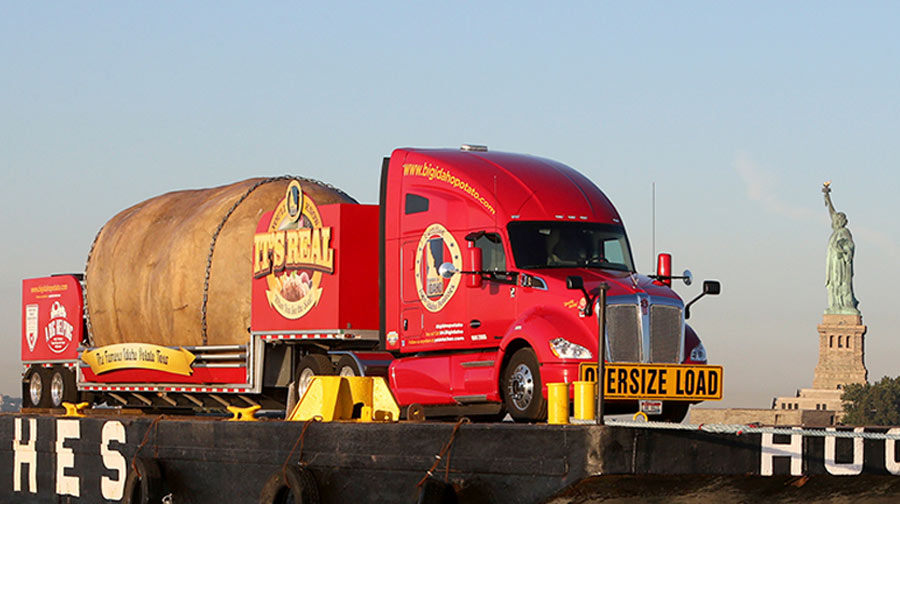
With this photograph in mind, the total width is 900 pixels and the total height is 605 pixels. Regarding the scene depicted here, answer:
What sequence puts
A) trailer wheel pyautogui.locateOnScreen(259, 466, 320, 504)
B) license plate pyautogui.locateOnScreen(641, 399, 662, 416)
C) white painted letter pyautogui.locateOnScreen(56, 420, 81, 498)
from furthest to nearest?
1. white painted letter pyautogui.locateOnScreen(56, 420, 81, 498)
2. license plate pyautogui.locateOnScreen(641, 399, 662, 416)
3. trailer wheel pyautogui.locateOnScreen(259, 466, 320, 504)

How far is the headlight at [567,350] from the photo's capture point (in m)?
15.9

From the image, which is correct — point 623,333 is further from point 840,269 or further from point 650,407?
point 840,269

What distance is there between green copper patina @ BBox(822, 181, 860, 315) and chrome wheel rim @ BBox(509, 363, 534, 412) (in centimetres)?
14977

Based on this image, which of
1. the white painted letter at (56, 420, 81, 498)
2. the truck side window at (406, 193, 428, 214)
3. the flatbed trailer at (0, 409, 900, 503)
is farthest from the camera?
the truck side window at (406, 193, 428, 214)

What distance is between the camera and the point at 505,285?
17.4 m

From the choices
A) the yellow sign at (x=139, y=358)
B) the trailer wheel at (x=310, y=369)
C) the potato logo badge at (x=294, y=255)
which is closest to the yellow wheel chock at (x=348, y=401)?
the trailer wheel at (x=310, y=369)

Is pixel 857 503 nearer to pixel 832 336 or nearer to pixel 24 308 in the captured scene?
pixel 24 308

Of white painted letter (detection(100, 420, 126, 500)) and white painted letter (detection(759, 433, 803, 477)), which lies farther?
white painted letter (detection(100, 420, 126, 500))

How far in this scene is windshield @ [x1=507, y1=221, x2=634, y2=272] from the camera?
1764cm

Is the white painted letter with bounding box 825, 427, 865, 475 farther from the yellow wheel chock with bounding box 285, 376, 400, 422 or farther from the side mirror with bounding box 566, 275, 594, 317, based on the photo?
the yellow wheel chock with bounding box 285, 376, 400, 422

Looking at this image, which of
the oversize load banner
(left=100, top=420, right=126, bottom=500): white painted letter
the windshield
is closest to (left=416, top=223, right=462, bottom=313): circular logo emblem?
the windshield

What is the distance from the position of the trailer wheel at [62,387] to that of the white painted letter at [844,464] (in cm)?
1830

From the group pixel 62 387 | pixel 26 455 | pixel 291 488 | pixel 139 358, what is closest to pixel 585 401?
pixel 291 488

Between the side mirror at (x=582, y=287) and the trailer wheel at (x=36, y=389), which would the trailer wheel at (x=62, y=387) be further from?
the side mirror at (x=582, y=287)
